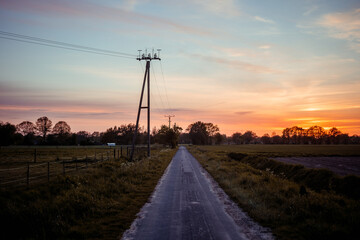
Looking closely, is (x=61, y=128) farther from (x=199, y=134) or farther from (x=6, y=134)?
(x=199, y=134)

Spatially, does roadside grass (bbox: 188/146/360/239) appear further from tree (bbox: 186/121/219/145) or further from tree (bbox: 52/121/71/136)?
tree (bbox: 186/121/219/145)

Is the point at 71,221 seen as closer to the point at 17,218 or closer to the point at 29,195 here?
the point at 17,218

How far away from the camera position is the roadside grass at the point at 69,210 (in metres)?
7.91

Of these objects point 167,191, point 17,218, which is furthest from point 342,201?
point 17,218

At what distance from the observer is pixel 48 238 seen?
7.55 metres

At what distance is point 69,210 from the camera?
9.74 metres

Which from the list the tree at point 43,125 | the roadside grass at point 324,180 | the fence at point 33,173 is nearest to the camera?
the roadside grass at point 324,180

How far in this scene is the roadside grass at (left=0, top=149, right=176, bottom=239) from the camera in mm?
7906

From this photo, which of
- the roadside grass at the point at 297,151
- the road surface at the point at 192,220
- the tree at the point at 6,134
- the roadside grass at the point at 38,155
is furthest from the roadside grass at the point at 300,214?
the tree at the point at 6,134

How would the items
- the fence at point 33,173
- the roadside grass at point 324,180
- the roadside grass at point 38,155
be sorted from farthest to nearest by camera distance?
the roadside grass at point 38,155 → the fence at point 33,173 → the roadside grass at point 324,180

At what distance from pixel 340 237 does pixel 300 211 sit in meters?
2.38

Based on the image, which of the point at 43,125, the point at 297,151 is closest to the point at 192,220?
the point at 297,151

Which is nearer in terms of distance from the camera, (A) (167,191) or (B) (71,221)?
(B) (71,221)

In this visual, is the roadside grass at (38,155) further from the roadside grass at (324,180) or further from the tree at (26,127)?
the tree at (26,127)
